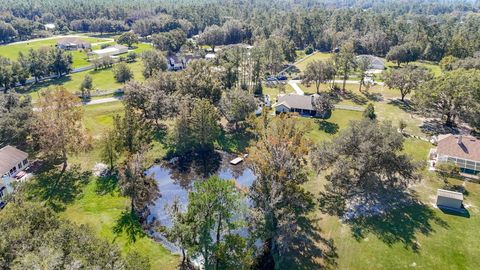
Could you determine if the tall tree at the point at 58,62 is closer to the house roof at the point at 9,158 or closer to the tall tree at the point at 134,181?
the house roof at the point at 9,158

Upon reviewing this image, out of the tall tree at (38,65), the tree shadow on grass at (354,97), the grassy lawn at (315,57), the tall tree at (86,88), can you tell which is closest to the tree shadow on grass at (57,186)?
the tall tree at (86,88)

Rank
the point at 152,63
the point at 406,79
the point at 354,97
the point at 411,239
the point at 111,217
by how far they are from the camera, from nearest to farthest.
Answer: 1. the point at 411,239
2. the point at 111,217
3. the point at 406,79
4. the point at 354,97
5. the point at 152,63

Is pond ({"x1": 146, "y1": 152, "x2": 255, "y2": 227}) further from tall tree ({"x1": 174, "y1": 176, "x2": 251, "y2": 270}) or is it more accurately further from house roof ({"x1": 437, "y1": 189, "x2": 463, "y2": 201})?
house roof ({"x1": 437, "y1": 189, "x2": 463, "y2": 201})

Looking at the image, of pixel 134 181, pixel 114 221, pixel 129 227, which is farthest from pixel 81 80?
pixel 129 227

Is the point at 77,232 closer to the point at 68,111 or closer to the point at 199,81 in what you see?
the point at 68,111

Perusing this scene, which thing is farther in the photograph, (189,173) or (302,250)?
(189,173)

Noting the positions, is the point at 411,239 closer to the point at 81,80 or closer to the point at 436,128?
the point at 436,128
